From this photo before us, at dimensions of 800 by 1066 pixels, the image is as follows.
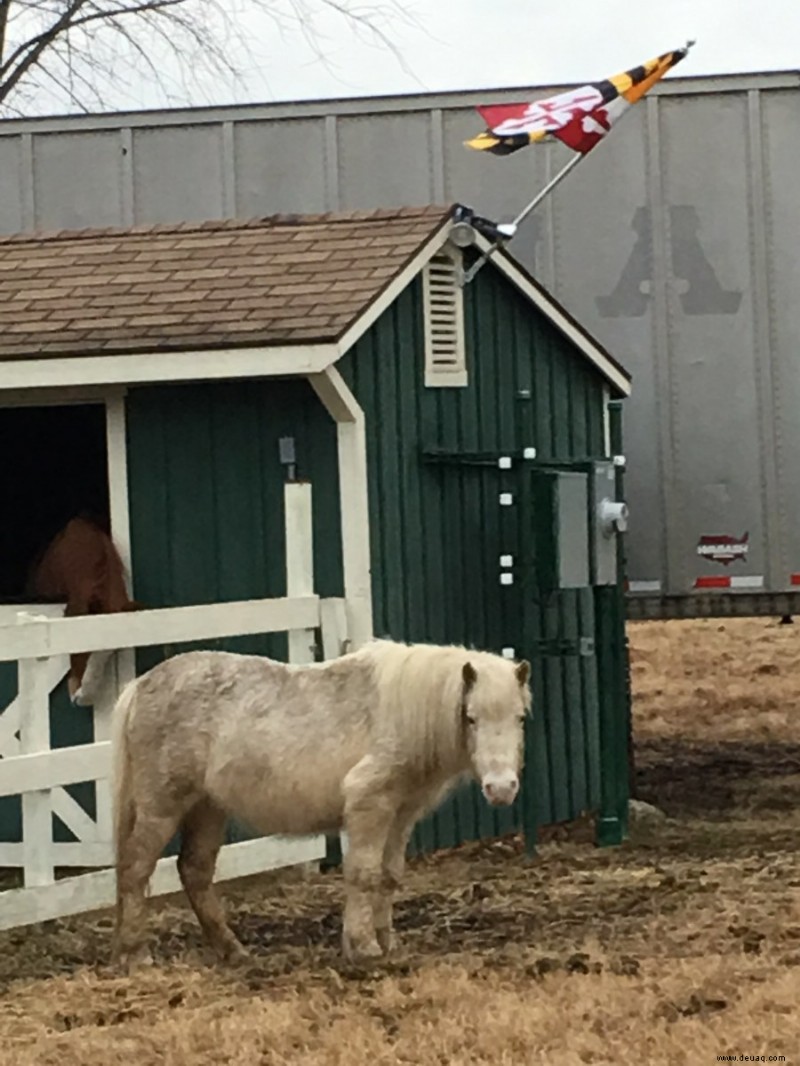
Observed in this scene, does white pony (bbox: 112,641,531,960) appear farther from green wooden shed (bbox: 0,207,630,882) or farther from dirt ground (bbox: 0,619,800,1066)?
green wooden shed (bbox: 0,207,630,882)

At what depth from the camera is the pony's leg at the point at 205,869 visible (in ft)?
→ 26.1

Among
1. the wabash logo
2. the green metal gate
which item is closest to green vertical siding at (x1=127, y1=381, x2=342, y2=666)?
the green metal gate

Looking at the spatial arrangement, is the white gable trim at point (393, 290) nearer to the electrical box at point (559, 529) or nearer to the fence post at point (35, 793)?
the electrical box at point (559, 529)

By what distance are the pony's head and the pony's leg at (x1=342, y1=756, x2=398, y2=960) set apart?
364 millimetres

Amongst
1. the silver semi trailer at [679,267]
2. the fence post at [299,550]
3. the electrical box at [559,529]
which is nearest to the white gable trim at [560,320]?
the silver semi trailer at [679,267]

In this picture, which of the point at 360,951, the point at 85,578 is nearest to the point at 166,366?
the point at 85,578

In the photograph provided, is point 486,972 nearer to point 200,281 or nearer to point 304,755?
point 304,755

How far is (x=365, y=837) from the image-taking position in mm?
7684

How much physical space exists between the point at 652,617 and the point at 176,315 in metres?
4.08

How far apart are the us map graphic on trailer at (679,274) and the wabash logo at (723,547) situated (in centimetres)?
128

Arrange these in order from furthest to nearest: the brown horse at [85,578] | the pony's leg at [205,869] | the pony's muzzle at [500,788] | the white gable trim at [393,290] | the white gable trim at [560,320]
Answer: the white gable trim at [560,320] → the brown horse at [85,578] → the white gable trim at [393,290] → the pony's leg at [205,869] → the pony's muzzle at [500,788]

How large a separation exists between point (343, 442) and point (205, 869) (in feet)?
8.47

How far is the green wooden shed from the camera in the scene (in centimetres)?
986

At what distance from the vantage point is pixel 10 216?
1395 centimetres
